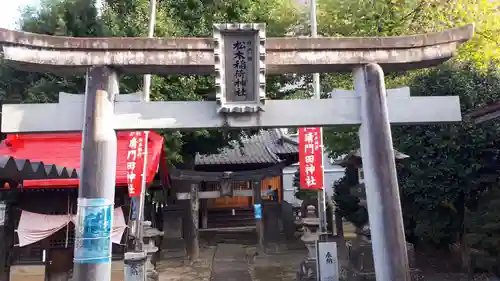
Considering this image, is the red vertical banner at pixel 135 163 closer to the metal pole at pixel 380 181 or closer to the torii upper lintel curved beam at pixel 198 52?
the torii upper lintel curved beam at pixel 198 52

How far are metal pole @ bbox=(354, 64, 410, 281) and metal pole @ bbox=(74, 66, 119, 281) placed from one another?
12.7ft

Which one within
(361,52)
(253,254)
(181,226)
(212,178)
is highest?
(361,52)

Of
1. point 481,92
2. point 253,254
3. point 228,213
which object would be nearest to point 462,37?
point 481,92

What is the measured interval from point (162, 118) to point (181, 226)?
10.8 meters

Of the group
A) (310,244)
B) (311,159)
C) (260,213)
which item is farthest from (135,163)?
(260,213)

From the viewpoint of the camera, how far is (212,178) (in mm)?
15867

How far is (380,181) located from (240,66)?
276cm

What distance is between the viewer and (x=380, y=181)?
594 cm

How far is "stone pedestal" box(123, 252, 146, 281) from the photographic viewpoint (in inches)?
369

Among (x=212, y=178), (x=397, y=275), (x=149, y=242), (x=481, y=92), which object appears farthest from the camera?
(x=212, y=178)

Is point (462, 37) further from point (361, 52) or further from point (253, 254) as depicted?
point (253, 254)

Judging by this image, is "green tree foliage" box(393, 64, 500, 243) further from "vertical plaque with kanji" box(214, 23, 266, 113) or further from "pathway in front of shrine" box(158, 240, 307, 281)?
"vertical plaque with kanji" box(214, 23, 266, 113)

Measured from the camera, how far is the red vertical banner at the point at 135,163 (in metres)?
9.48

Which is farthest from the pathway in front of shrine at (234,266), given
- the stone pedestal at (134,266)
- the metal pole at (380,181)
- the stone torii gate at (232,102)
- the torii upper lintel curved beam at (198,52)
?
the torii upper lintel curved beam at (198,52)
